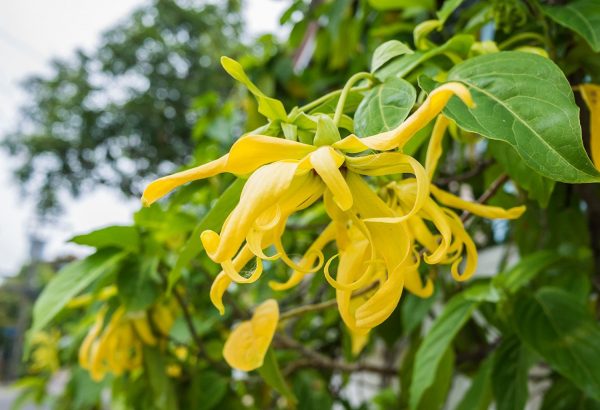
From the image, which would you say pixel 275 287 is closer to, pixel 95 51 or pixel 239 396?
pixel 239 396

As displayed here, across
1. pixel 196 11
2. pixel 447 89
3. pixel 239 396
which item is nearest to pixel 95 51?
pixel 196 11

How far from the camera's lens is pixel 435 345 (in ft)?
2.16

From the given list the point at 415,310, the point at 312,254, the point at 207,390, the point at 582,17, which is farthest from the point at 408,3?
the point at 207,390

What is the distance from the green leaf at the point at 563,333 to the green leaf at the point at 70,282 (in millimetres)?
546

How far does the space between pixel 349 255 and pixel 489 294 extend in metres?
0.35

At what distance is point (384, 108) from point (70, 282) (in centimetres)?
52

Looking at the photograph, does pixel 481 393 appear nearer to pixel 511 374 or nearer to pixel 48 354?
pixel 511 374

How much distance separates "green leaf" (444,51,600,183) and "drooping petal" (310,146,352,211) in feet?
0.32

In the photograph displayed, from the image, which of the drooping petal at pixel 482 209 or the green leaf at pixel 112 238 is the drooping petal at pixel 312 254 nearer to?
the drooping petal at pixel 482 209

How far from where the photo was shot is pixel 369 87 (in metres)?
0.45

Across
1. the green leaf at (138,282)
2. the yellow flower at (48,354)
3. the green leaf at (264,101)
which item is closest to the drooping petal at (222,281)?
the green leaf at (264,101)

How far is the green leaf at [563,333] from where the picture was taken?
0.58m

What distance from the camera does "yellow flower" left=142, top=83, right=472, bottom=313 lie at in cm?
29

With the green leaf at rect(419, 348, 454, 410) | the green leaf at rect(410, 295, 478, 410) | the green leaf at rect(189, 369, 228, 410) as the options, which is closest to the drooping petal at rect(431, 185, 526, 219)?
the green leaf at rect(410, 295, 478, 410)
